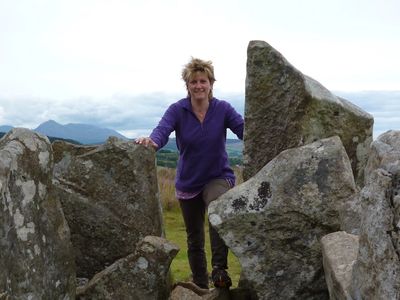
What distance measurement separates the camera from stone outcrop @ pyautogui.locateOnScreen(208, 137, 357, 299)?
799cm

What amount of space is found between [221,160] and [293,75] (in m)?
1.80

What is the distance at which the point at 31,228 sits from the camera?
24.3 feet

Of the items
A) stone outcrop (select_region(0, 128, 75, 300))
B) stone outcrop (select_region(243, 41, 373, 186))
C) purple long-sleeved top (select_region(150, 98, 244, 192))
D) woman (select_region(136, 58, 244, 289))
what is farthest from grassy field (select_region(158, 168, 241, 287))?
stone outcrop (select_region(0, 128, 75, 300))

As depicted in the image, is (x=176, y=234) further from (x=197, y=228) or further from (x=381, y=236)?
(x=381, y=236)

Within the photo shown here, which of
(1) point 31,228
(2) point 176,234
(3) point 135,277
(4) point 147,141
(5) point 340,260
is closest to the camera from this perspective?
(5) point 340,260

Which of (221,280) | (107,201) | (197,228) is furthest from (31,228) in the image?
(197,228)

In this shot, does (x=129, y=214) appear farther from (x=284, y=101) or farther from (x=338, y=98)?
(x=338, y=98)

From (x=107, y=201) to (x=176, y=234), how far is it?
7.17 metres

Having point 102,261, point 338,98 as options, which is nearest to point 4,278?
point 102,261

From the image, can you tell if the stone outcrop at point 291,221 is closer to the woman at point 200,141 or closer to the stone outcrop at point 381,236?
the woman at point 200,141

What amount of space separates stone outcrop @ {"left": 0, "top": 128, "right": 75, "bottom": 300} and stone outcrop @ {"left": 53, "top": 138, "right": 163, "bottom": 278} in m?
1.42

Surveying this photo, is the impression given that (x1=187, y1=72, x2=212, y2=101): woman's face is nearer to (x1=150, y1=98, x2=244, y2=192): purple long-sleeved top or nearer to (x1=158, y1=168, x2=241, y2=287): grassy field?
(x1=150, y1=98, x2=244, y2=192): purple long-sleeved top

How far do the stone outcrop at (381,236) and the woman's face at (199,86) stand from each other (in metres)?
4.47

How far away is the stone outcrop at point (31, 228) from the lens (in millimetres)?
6965
